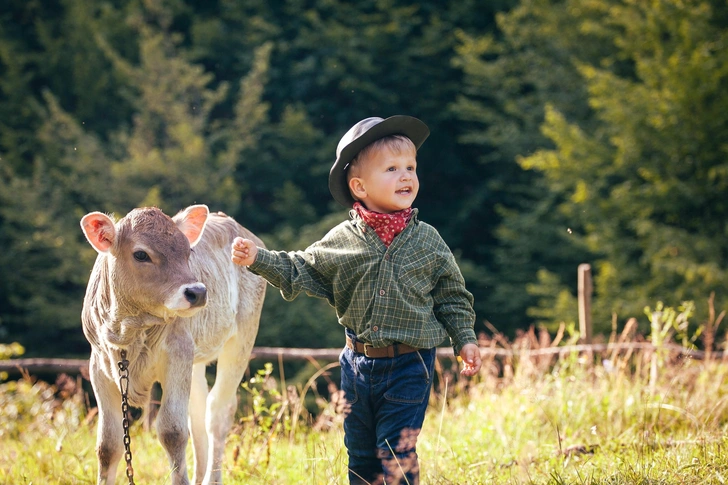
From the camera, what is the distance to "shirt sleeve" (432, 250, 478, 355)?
11.7 ft

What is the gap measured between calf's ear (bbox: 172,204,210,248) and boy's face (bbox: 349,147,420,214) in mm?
735

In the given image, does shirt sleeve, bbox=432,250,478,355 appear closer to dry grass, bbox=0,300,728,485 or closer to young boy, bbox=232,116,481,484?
young boy, bbox=232,116,481,484

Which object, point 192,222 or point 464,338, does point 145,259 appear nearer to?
point 192,222

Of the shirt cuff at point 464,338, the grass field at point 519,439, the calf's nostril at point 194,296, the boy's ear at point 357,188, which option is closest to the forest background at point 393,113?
the grass field at point 519,439

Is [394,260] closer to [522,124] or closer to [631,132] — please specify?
[631,132]

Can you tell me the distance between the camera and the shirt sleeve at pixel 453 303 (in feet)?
11.7

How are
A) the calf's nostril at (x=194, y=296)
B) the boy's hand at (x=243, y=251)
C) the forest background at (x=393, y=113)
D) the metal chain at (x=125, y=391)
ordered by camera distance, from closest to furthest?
the calf's nostril at (x=194, y=296)
the boy's hand at (x=243, y=251)
the metal chain at (x=125, y=391)
the forest background at (x=393, y=113)

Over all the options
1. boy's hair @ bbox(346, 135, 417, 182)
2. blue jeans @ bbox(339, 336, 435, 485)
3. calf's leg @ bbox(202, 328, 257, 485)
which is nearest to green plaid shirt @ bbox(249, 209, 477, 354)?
blue jeans @ bbox(339, 336, 435, 485)

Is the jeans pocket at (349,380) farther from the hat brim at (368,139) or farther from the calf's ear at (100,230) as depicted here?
the calf's ear at (100,230)

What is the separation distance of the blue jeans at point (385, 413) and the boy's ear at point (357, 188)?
69 centimetres

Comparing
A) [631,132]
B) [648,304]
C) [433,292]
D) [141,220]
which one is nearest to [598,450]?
[433,292]

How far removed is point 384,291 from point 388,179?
48cm

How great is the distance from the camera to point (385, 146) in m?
3.63

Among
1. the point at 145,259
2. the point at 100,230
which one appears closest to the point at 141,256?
the point at 145,259
